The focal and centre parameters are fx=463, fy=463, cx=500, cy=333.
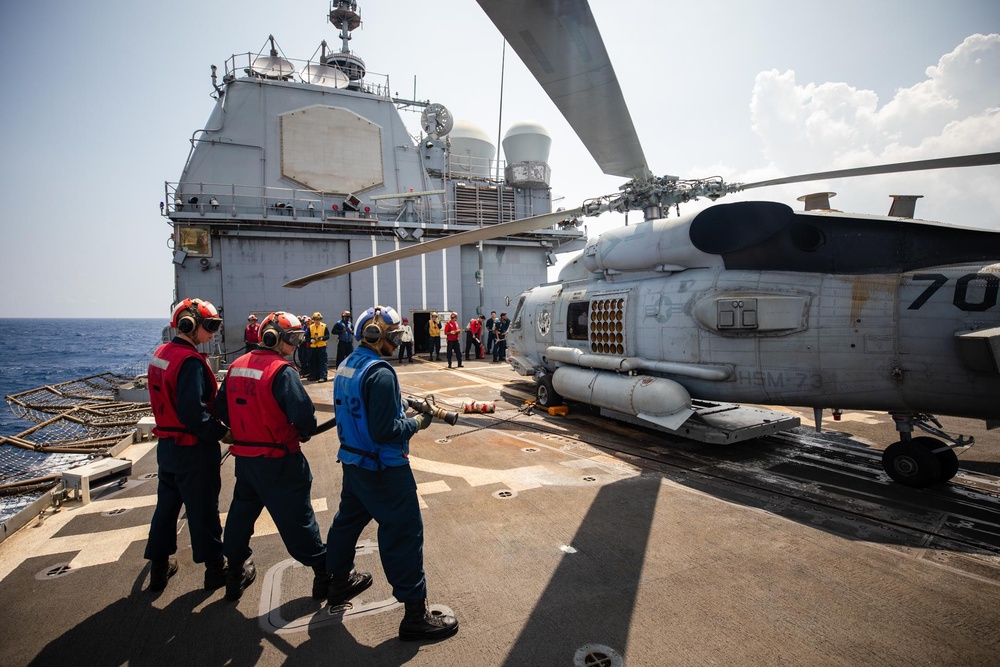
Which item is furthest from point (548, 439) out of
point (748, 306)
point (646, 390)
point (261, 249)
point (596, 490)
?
point (261, 249)

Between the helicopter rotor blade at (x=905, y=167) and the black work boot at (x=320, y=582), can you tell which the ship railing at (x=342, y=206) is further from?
the black work boot at (x=320, y=582)

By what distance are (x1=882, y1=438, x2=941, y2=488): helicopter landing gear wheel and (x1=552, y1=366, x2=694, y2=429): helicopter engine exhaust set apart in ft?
7.27

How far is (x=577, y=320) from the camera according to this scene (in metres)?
8.79

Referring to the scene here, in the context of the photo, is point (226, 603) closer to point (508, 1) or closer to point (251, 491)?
point (251, 491)

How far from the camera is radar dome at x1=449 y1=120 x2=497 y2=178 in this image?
79.0 feet

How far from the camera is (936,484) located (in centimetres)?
530

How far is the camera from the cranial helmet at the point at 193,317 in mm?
3567

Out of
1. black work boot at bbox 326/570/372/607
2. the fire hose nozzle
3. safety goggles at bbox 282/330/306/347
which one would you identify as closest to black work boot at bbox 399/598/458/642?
black work boot at bbox 326/570/372/607

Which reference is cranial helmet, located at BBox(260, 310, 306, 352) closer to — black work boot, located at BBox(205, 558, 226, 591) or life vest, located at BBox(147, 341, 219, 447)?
life vest, located at BBox(147, 341, 219, 447)

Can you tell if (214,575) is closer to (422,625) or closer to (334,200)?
(422,625)

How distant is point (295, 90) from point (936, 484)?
21792 millimetres

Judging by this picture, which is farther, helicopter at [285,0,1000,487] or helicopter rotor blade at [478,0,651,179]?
helicopter at [285,0,1000,487]

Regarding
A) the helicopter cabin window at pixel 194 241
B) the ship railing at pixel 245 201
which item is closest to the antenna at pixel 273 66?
the ship railing at pixel 245 201

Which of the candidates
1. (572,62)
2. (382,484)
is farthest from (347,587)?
(572,62)
